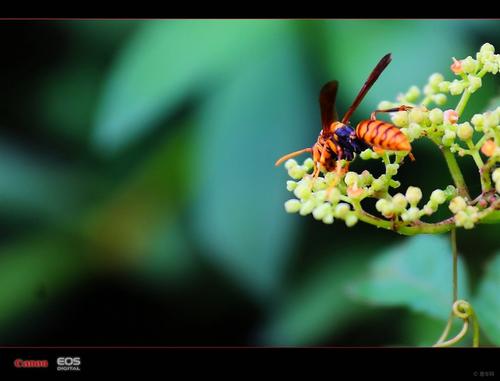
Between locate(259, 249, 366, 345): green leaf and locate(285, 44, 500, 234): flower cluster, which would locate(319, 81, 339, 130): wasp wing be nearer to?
locate(285, 44, 500, 234): flower cluster

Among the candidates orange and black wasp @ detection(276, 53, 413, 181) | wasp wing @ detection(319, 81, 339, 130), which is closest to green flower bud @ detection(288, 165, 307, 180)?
orange and black wasp @ detection(276, 53, 413, 181)

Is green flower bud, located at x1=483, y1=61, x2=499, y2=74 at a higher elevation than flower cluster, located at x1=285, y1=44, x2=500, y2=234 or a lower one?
higher

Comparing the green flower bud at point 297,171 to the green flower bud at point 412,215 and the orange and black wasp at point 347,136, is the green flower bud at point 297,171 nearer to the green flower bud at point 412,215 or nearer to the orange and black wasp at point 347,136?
the orange and black wasp at point 347,136

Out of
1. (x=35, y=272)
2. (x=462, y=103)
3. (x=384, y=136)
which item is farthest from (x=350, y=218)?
(x=35, y=272)

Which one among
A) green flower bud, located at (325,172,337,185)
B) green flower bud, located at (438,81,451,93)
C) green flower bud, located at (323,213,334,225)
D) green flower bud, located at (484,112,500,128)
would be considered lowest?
green flower bud, located at (323,213,334,225)

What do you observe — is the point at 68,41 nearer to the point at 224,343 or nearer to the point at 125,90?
the point at 125,90

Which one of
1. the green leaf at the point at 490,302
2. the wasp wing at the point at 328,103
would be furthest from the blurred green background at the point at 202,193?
the wasp wing at the point at 328,103

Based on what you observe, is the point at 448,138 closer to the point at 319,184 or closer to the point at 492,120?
the point at 492,120
